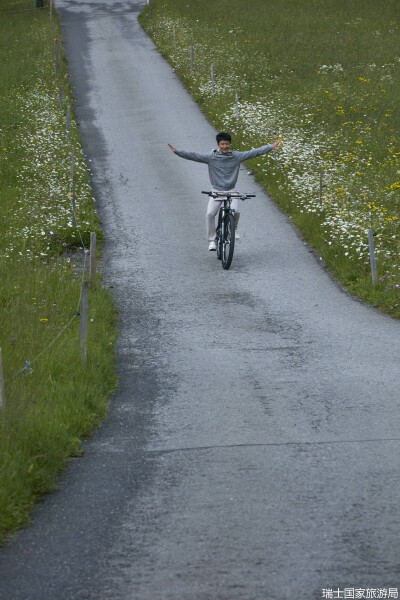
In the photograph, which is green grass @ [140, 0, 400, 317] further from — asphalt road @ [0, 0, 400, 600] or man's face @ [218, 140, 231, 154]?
man's face @ [218, 140, 231, 154]

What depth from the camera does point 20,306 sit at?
11.3 meters

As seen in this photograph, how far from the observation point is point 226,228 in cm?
1398

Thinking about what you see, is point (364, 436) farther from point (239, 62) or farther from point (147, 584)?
point (239, 62)

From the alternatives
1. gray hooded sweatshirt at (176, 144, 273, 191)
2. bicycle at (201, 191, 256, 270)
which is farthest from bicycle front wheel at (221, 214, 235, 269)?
gray hooded sweatshirt at (176, 144, 273, 191)

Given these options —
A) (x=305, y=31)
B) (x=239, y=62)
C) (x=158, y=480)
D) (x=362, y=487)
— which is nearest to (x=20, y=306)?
(x=158, y=480)

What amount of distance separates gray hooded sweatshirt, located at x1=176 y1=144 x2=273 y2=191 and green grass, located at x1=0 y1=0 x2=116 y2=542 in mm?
2651

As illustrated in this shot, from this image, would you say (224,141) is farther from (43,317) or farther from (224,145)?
(43,317)

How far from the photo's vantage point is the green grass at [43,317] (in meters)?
6.86

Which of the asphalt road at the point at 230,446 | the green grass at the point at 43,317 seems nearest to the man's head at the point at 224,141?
the asphalt road at the point at 230,446

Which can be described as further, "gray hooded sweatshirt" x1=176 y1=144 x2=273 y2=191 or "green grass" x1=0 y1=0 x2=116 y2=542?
"gray hooded sweatshirt" x1=176 y1=144 x2=273 y2=191

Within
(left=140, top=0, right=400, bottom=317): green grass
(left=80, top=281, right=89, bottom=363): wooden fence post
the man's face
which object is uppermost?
the man's face

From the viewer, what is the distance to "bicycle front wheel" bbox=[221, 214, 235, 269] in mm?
13727

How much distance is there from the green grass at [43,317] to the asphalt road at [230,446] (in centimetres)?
24

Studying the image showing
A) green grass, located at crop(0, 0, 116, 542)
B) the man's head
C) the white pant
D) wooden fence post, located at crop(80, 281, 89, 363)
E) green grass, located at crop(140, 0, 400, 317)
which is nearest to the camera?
green grass, located at crop(0, 0, 116, 542)
